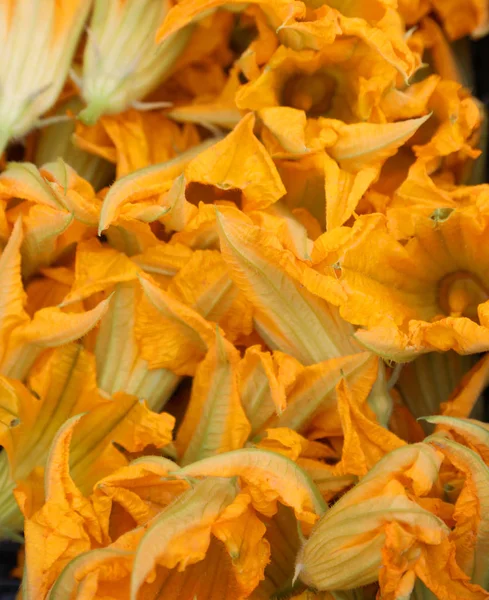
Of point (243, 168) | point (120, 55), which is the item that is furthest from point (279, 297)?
point (120, 55)

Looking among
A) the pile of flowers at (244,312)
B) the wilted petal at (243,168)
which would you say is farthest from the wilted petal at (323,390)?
the wilted petal at (243,168)

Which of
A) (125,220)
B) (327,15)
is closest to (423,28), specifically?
(327,15)

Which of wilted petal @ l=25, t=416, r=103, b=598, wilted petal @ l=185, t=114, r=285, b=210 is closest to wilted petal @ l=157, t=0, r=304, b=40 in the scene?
wilted petal @ l=185, t=114, r=285, b=210

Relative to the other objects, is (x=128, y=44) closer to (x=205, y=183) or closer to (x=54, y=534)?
(x=205, y=183)

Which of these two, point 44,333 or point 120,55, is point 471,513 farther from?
point 120,55

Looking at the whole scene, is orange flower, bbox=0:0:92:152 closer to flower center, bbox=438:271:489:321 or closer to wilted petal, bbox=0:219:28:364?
wilted petal, bbox=0:219:28:364

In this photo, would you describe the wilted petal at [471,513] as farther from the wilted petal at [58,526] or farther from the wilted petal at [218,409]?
the wilted petal at [58,526]

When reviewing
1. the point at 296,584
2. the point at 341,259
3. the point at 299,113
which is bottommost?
the point at 296,584

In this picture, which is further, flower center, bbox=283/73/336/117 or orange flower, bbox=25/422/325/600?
flower center, bbox=283/73/336/117
